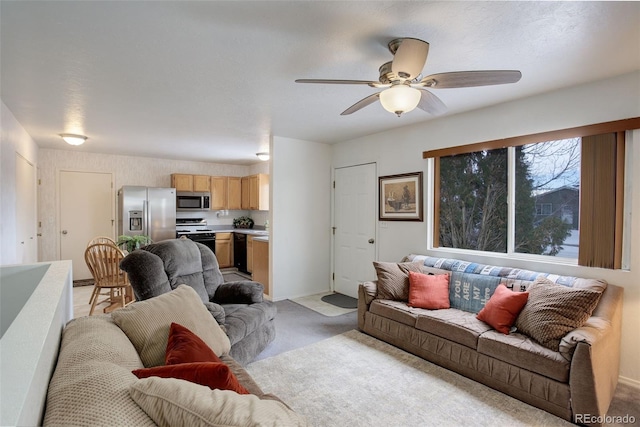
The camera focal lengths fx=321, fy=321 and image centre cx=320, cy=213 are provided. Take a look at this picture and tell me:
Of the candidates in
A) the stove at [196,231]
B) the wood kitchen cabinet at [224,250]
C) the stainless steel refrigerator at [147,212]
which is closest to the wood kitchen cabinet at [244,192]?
the wood kitchen cabinet at [224,250]

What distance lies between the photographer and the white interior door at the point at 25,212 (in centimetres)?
373

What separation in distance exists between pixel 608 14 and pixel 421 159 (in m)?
2.23

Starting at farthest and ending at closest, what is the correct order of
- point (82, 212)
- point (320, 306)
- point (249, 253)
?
point (249, 253) → point (82, 212) → point (320, 306)

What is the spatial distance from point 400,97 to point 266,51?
93 centimetres

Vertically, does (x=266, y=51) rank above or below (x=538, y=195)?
above

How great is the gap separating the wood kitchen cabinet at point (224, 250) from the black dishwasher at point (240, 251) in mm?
105

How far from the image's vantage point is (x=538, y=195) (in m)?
3.00

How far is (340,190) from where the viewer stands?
5.00 m

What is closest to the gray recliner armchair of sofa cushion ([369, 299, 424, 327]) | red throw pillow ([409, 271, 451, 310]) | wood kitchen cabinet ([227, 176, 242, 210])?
sofa cushion ([369, 299, 424, 327])

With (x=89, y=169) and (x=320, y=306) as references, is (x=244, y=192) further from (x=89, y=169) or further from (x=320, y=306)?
(x=320, y=306)

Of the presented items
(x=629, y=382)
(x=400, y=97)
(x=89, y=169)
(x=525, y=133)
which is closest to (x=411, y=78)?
(x=400, y=97)

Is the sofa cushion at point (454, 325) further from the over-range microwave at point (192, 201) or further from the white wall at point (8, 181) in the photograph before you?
the over-range microwave at point (192, 201)

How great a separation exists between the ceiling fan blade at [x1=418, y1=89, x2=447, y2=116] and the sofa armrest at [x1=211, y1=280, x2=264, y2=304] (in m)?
2.14

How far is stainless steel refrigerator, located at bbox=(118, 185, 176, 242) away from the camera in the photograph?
5.61 metres
